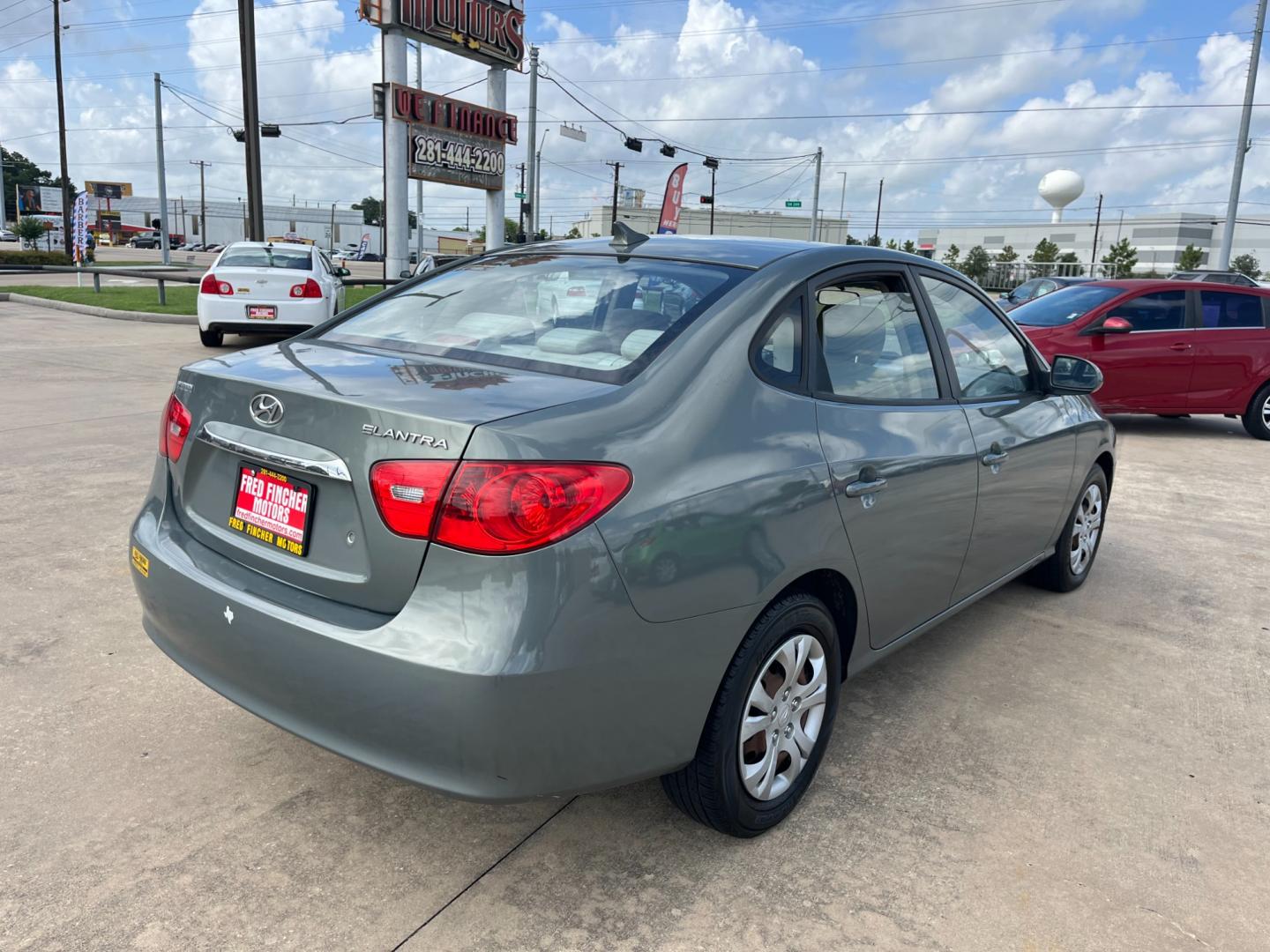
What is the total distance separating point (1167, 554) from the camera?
570 centimetres

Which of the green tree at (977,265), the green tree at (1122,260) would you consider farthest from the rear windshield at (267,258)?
the green tree at (977,265)

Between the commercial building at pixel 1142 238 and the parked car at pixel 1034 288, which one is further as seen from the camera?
the commercial building at pixel 1142 238

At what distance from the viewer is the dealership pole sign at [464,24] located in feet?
69.6

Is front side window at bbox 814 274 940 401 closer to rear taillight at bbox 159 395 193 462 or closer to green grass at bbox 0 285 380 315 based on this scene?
rear taillight at bbox 159 395 193 462

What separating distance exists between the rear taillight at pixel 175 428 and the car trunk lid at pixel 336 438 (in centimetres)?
3

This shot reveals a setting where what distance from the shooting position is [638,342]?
2.62 meters

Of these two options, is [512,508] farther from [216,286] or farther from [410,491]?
[216,286]

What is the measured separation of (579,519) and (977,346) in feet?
7.77

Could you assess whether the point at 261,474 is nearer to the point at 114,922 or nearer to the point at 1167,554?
the point at 114,922

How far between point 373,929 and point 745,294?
1856mm

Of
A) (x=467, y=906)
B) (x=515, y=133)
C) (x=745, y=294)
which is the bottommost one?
(x=467, y=906)

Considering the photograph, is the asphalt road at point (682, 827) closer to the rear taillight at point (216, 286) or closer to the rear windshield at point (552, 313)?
the rear windshield at point (552, 313)

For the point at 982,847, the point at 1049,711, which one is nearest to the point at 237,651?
the point at 982,847

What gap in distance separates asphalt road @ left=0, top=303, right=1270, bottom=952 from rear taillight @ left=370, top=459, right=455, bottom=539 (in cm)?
95
